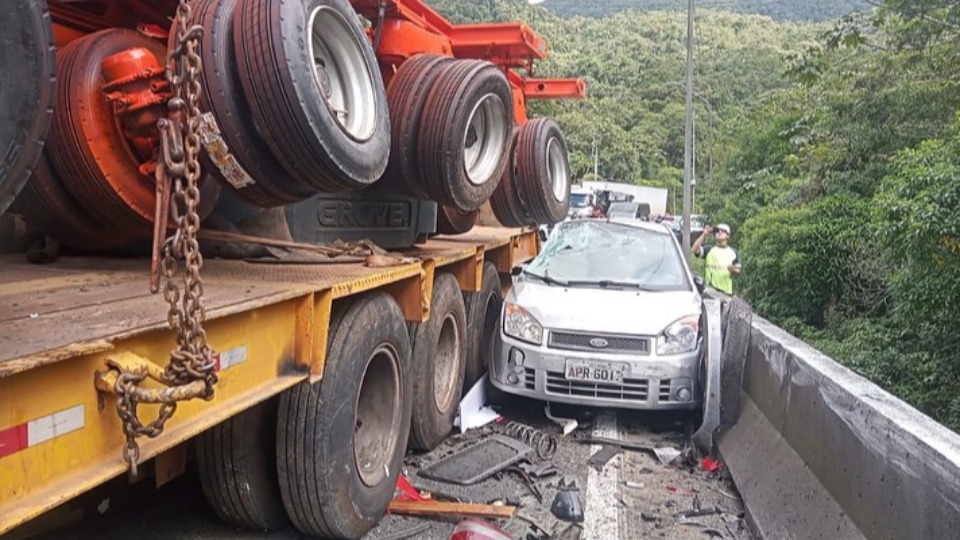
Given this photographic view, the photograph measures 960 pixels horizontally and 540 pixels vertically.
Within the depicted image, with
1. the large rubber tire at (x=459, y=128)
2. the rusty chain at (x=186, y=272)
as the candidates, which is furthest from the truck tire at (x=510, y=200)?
the rusty chain at (x=186, y=272)

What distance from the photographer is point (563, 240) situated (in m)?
7.61

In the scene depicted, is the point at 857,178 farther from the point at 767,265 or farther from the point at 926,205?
the point at 926,205

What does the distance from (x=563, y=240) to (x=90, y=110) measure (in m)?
5.17

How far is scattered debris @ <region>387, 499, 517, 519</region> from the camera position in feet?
13.7

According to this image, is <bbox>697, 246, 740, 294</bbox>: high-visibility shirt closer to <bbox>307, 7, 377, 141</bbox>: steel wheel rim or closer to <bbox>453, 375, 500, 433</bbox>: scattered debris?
<bbox>453, 375, 500, 433</bbox>: scattered debris

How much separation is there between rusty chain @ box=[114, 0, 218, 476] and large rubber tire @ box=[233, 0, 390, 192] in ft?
2.55

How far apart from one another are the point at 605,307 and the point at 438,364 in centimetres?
145

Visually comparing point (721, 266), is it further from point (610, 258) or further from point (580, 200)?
point (580, 200)

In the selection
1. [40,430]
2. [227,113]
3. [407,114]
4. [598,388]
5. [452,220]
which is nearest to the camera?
[40,430]

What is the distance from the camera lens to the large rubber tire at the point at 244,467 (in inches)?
133

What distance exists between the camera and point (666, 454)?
5426 millimetres

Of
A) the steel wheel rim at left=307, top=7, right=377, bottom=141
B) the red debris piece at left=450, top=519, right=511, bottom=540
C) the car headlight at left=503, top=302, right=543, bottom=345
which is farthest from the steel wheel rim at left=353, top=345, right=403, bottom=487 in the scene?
the car headlight at left=503, top=302, right=543, bottom=345

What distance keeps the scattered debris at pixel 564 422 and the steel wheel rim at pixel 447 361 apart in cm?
86

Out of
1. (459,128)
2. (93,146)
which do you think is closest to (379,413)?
(459,128)
